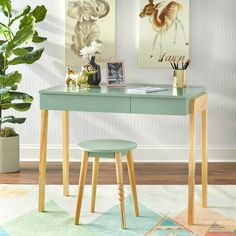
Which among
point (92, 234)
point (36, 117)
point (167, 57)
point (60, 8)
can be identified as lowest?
point (92, 234)

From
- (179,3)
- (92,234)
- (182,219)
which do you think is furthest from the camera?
(179,3)

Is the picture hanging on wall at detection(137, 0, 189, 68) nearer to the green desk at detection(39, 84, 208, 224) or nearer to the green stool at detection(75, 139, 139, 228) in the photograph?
the green desk at detection(39, 84, 208, 224)

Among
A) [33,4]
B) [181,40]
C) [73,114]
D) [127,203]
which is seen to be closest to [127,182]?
[127,203]

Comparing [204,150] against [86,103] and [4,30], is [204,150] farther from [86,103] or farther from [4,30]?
[4,30]

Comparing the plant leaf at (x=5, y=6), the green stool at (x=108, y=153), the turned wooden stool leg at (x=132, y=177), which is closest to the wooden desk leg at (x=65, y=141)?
the green stool at (x=108, y=153)

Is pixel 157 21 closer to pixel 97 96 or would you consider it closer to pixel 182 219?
pixel 97 96

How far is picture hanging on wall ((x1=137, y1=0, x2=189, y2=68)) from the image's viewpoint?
528cm

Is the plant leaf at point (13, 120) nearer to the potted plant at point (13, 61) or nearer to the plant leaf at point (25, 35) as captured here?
the potted plant at point (13, 61)

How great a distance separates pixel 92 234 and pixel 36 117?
6.92ft

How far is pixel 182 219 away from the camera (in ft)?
12.7

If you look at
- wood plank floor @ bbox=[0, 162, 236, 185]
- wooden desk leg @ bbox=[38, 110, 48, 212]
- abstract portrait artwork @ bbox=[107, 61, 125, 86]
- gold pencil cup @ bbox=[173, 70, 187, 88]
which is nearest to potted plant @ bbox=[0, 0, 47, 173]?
wood plank floor @ bbox=[0, 162, 236, 185]

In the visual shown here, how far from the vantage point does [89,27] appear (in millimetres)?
5344

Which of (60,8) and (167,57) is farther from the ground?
(60,8)

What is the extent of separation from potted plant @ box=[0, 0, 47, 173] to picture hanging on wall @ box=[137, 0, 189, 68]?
2.77 ft
